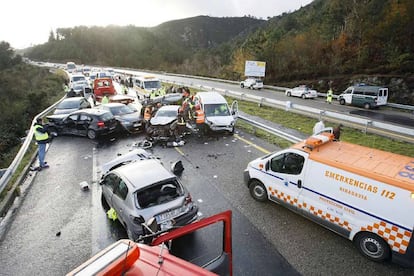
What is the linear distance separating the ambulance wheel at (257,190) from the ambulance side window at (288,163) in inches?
26.8

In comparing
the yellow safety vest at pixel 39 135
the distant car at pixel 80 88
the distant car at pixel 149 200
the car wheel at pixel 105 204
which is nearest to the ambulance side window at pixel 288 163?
the distant car at pixel 149 200

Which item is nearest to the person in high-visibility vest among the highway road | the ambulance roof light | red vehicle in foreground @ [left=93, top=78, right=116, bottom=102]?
the highway road

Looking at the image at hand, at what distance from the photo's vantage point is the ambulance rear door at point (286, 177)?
6143mm

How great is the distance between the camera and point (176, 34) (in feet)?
536

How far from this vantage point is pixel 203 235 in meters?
5.97

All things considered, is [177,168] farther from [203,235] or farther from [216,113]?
[216,113]

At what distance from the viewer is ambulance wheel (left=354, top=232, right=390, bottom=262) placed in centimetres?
493

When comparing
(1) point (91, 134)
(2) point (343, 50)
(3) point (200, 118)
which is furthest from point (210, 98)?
(2) point (343, 50)

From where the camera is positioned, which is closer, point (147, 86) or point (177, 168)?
point (177, 168)

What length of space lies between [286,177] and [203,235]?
7.88 ft

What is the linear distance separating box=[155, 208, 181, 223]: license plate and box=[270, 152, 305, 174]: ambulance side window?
270cm

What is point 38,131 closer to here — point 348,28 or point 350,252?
point 350,252

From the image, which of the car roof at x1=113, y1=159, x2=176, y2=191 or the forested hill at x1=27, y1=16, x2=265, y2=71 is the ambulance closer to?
the car roof at x1=113, y1=159, x2=176, y2=191

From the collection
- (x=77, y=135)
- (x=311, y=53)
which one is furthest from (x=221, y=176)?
(x=311, y=53)
